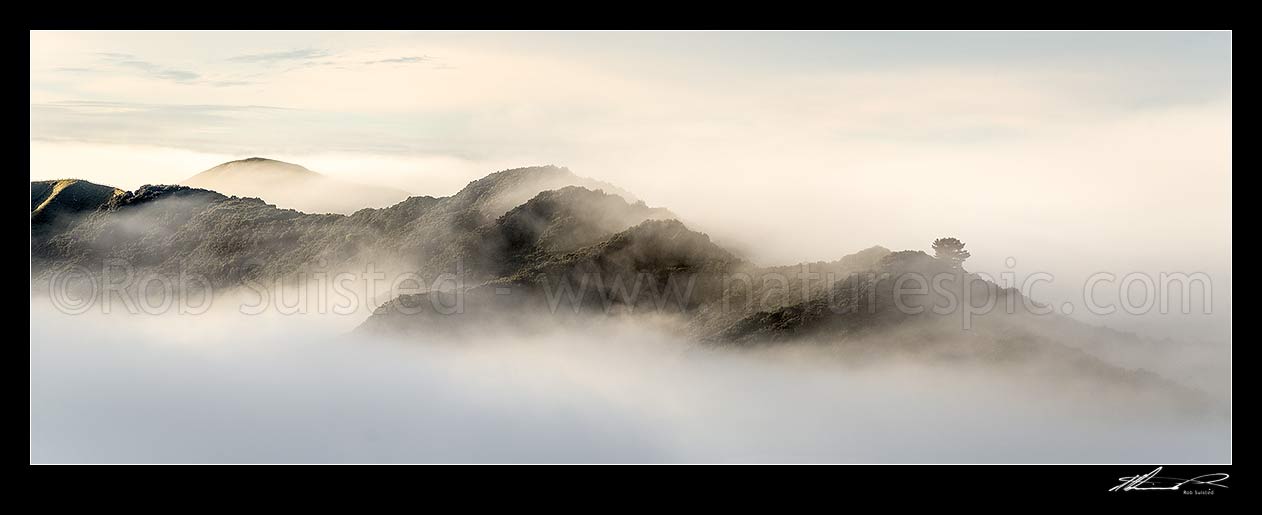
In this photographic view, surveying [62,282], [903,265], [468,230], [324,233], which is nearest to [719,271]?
[903,265]

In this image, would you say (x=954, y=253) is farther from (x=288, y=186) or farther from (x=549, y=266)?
(x=288, y=186)

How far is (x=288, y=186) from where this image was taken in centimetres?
2833

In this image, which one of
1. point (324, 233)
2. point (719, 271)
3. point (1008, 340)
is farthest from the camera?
point (324, 233)

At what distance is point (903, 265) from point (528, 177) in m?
9.42

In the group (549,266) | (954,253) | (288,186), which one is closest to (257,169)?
(288,186)

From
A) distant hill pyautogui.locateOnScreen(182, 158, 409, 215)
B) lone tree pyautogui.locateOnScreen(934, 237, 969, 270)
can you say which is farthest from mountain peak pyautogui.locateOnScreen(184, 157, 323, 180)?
lone tree pyautogui.locateOnScreen(934, 237, 969, 270)

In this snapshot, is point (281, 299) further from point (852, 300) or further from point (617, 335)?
point (852, 300)

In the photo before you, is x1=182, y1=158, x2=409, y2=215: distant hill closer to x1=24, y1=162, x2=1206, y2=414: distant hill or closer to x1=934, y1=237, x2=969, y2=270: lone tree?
x1=24, y1=162, x2=1206, y2=414: distant hill

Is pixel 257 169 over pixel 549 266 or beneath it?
over

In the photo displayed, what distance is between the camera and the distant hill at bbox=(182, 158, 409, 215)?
27609mm

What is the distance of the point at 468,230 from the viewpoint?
2759 cm

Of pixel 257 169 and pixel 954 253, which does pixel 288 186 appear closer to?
pixel 257 169

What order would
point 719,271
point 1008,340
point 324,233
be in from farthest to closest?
point 324,233 < point 719,271 < point 1008,340

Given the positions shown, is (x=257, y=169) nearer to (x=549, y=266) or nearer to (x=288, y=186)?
(x=288, y=186)
